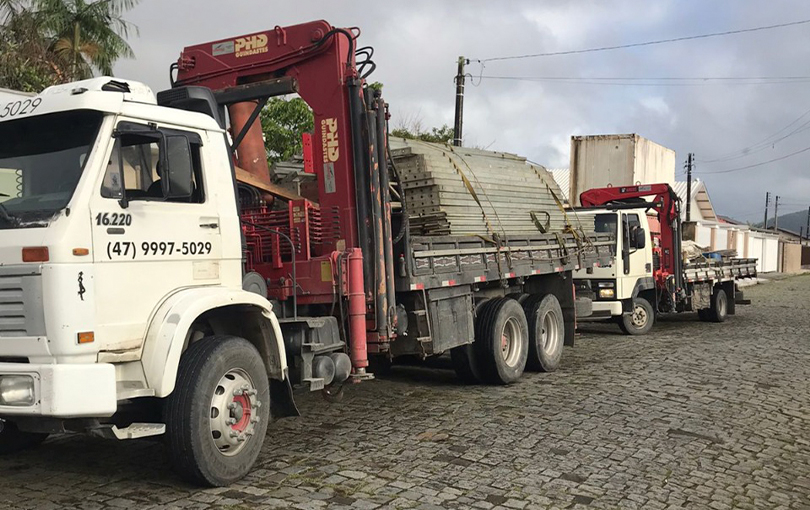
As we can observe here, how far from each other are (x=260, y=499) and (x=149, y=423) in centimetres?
88

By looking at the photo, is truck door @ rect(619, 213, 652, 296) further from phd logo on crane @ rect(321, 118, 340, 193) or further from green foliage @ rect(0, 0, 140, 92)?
green foliage @ rect(0, 0, 140, 92)

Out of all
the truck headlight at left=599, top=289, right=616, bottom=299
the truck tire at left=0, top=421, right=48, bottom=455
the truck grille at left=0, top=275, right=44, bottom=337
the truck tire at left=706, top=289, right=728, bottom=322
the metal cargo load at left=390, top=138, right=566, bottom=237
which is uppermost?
the metal cargo load at left=390, top=138, right=566, bottom=237

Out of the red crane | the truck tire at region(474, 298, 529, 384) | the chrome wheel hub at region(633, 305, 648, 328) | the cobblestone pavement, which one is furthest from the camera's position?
the chrome wheel hub at region(633, 305, 648, 328)

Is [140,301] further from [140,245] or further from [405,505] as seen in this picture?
[405,505]

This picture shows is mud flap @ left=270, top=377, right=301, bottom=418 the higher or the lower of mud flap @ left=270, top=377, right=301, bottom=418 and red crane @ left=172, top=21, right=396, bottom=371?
the lower

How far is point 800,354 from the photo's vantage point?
38.5 ft

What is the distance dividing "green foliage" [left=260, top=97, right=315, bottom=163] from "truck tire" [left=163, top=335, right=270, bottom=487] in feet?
48.0

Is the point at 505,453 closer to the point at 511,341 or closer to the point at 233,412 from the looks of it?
the point at 233,412

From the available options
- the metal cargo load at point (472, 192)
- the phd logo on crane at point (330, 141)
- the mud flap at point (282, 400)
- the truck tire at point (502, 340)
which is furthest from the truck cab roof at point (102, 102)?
the truck tire at point (502, 340)

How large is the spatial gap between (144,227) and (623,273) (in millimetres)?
10666

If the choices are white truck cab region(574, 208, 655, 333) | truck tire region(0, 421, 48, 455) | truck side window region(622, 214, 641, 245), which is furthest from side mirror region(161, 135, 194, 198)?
truck side window region(622, 214, 641, 245)

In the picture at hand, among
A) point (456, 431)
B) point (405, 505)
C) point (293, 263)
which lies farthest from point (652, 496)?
point (293, 263)

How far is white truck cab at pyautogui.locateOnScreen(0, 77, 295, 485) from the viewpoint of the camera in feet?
14.8

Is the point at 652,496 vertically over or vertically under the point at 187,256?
under
